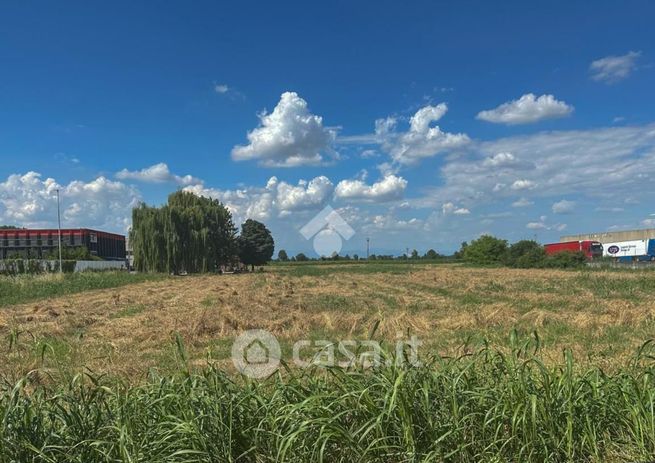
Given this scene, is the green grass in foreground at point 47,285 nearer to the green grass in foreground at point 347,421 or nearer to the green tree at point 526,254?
the green grass in foreground at point 347,421

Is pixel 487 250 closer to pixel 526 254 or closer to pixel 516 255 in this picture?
pixel 516 255

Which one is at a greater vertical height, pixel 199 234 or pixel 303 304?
pixel 199 234

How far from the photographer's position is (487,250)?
275 feet

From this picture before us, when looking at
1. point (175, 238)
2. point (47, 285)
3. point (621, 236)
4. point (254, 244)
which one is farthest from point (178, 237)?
point (621, 236)

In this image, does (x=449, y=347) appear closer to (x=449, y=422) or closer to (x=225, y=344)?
(x=225, y=344)

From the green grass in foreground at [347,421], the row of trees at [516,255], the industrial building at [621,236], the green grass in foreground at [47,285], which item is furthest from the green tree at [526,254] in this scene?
the green grass in foreground at [347,421]

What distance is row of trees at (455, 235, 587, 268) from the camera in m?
60.6

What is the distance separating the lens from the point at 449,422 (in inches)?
115

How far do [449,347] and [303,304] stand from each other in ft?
27.6

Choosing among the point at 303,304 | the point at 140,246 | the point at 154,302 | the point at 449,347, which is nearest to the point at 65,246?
the point at 140,246

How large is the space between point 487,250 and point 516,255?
34.0ft

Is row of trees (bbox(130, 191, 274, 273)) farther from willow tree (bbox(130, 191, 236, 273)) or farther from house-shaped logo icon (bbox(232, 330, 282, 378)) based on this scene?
house-shaped logo icon (bbox(232, 330, 282, 378))

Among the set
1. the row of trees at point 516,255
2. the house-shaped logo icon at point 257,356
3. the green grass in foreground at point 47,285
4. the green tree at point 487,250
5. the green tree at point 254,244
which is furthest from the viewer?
the green tree at point 487,250

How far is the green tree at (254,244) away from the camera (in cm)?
7750
